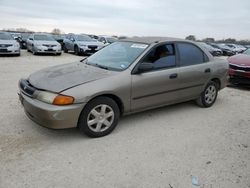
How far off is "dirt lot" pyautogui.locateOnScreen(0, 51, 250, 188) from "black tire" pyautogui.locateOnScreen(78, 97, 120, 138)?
4.6 inches

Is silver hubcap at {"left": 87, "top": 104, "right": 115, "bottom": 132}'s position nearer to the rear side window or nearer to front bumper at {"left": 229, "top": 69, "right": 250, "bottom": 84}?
the rear side window

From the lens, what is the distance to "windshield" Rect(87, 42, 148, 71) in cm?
451

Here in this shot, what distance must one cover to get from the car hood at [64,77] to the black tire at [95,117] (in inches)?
14.2

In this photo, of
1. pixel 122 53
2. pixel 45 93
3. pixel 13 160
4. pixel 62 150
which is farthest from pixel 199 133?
pixel 13 160

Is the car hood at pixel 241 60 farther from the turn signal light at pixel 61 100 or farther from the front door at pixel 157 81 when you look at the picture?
the turn signal light at pixel 61 100

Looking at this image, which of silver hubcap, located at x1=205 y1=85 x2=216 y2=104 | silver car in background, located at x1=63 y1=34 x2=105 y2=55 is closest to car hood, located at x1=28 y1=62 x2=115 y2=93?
silver hubcap, located at x1=205 y1=85 x2=216 y2=104

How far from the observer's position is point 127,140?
403cm

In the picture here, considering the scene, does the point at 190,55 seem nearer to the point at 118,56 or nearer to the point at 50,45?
the point at 118,56

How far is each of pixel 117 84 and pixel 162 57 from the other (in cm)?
124

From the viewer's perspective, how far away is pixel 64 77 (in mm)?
4105

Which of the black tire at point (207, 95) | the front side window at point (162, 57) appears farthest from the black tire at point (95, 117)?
the black tire at point (207, 95)

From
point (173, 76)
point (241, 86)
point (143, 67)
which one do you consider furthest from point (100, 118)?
point (241, 86)

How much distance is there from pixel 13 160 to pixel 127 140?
5.34ft

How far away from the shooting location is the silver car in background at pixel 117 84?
3.72m
